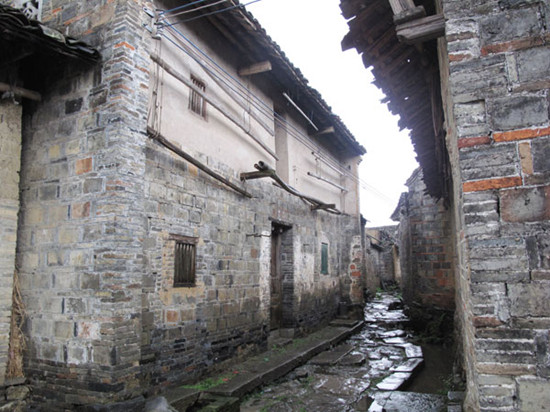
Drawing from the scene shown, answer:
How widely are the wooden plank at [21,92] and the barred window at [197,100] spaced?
2.01m

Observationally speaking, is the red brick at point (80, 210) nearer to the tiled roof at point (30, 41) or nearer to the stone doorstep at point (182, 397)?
the tiled roof at point (30, 41)

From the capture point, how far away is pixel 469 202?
2566 mm

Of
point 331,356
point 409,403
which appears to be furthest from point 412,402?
point 331,356

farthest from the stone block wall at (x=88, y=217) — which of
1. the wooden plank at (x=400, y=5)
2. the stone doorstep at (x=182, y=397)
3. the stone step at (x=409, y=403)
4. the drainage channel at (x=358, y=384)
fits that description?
the stone step at (x=409, y=403)

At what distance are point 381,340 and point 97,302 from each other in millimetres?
7766

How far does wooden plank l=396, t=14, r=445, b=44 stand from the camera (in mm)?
3357

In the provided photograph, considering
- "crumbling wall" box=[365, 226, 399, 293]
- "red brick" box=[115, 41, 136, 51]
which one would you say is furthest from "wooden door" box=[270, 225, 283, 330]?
"crumbling wall" box=[365, 226, 399, 293]

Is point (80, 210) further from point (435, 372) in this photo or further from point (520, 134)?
point (435, 372)

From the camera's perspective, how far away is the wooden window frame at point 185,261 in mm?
5570

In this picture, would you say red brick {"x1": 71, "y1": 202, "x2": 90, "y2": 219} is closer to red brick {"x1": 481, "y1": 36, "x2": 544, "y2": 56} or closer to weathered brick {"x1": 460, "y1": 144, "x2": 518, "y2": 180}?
weathered brick {"x1": 460, "y1": 144, "x2": 518, "y2": 180}

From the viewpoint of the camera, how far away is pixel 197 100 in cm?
636

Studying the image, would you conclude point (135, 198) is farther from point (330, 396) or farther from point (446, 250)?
point (446, 250)

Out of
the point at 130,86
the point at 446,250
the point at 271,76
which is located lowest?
the point at 446,250

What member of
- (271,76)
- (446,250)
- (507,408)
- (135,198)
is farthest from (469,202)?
(446,250)
